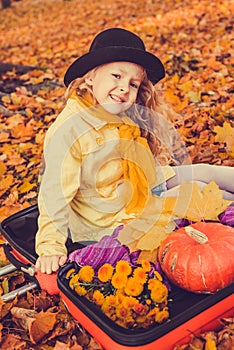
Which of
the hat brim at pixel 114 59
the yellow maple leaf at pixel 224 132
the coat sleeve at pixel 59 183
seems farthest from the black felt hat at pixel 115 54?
the yellow maple leaf at pixel 224 132

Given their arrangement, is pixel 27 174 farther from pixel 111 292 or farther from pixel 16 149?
pixel 111 292

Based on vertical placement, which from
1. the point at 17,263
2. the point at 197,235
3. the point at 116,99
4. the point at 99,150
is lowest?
the point at 17,263

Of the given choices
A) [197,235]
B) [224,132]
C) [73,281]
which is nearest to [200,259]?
[197,235]

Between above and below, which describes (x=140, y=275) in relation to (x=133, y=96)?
below

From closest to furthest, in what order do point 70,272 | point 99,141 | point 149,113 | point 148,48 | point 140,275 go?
point 140,275, point 70,272, point 99,141, point 149,113, point 148,48

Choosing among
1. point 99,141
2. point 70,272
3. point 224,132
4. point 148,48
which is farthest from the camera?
point 148,48

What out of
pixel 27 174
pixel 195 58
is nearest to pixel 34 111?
pixel 27 174

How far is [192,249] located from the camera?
2.19 m

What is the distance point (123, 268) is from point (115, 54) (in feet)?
3.03

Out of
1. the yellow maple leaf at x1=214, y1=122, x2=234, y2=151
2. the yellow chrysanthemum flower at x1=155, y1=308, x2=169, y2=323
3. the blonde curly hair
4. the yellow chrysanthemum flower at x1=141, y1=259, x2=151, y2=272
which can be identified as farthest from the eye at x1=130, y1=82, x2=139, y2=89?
the yellow maple leaf at x1=214, y1=122, x2=234, y2=151

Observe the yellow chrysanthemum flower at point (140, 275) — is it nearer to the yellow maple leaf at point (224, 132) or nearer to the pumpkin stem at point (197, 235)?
the pumpkin stem at point (197, 235)

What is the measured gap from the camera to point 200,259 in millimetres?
2143

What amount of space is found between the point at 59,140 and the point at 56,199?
0.88 feet

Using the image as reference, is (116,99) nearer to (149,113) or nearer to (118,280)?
(149,113)
